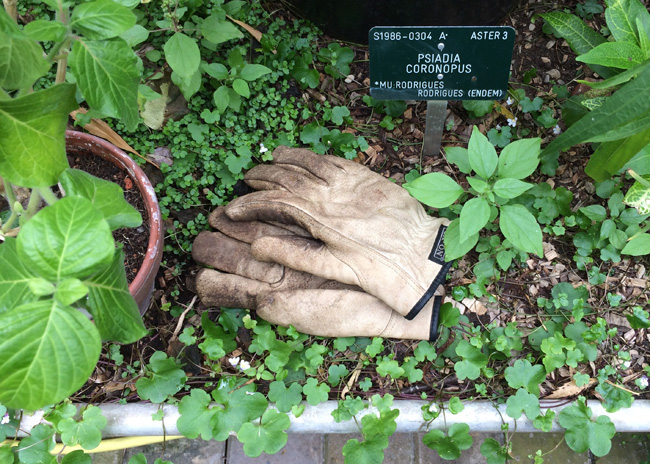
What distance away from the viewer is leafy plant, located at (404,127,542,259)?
191 centimetres

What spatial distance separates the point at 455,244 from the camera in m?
2.01

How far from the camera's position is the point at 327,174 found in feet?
7.71

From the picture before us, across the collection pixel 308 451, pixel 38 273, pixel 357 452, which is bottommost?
pixel 308 451

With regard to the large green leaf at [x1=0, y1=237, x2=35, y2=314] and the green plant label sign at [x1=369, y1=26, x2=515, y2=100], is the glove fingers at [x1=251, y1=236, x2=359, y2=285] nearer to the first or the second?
the green plant label sign at [x1=369, y1=26, x2=515, y2=100]

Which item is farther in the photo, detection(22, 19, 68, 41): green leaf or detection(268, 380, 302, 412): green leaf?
detection(268, 380, 302, 412): green leaf

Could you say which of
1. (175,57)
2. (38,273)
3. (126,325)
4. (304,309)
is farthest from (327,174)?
(38,273)

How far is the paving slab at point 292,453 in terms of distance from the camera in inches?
94.3

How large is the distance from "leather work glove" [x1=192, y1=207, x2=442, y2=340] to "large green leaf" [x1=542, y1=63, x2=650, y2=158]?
34.8 inches

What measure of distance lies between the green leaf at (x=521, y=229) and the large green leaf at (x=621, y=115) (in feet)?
→ 1.05

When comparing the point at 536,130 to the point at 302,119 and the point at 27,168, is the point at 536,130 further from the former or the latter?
the point at 27,168

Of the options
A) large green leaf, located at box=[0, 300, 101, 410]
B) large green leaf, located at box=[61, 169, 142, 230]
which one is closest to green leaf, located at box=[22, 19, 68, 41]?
large green leaf, located at box=[61, 169, 142, 230]

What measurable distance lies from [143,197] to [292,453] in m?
1.32

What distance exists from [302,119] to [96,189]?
1.33 metres

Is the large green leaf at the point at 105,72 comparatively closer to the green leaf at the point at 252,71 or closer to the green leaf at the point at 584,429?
the green leaf at the point at 252,71
